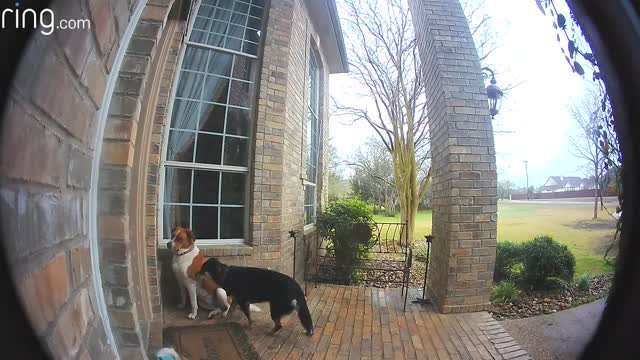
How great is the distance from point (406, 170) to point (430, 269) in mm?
5742

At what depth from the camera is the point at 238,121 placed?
2529 millimetres

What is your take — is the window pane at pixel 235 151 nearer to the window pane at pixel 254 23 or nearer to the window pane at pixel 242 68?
the window pane at pixel 242 68

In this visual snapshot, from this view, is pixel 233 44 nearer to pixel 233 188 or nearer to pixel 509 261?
pixel 233 188

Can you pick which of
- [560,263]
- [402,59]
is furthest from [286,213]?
[402,59]

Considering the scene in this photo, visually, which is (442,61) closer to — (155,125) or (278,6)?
(278,6)

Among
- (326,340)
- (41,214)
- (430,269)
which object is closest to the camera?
(41,214)

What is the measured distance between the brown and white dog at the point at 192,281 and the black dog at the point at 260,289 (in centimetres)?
5

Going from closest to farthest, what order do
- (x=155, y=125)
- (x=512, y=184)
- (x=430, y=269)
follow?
(x=155, y=125) → (x=512, y=184) → (x=430, y=269)

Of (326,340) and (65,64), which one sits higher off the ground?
(65,64)

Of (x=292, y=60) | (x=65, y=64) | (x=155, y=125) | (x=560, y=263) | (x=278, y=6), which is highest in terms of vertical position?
(x=278, y=6)

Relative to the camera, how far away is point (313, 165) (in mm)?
5000

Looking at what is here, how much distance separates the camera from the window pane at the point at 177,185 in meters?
2.17

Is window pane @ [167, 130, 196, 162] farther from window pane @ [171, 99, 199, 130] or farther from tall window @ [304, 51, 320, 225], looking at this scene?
tall window @ [304, 51, 320, 225]

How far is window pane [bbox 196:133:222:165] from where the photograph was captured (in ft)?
7.77
